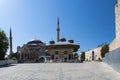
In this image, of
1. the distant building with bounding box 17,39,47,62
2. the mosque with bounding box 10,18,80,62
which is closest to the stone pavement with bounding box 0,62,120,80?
the mosque with bounding box 10,18,80,62

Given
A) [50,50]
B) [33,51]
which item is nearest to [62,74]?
[50,50]

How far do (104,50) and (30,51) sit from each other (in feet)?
100

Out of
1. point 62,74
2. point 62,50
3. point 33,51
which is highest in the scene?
point 33,51

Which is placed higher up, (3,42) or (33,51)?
(3,42)

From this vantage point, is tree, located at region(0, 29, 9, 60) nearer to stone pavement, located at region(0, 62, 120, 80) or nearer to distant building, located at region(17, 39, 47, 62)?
stone pavement, located at region(0, 62, 120, 80)

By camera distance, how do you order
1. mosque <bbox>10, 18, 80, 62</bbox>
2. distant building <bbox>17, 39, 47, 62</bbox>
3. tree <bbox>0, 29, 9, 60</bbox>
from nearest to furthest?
tree <bbox>0, 29, 9, 60</bbox> < mosque <bbox>10, 18, 80, 62</bbox> < distant building <bbox>17, 39, 47, 62</bbox>

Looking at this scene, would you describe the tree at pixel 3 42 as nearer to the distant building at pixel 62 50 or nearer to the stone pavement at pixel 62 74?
the distant building at pixel 62 50

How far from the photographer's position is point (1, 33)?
141 feet

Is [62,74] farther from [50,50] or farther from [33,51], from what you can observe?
[33,51]

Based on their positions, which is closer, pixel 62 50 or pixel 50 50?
pixel 62 50

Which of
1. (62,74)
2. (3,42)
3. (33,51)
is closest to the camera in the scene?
(62,74)

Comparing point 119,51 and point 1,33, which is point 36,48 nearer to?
point 1,33

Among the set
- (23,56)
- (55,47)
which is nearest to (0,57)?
(55,47)

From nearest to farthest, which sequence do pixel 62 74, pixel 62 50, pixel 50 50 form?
1. pixel 62 74
2. pixel 62 50
3. pixel 50 50
